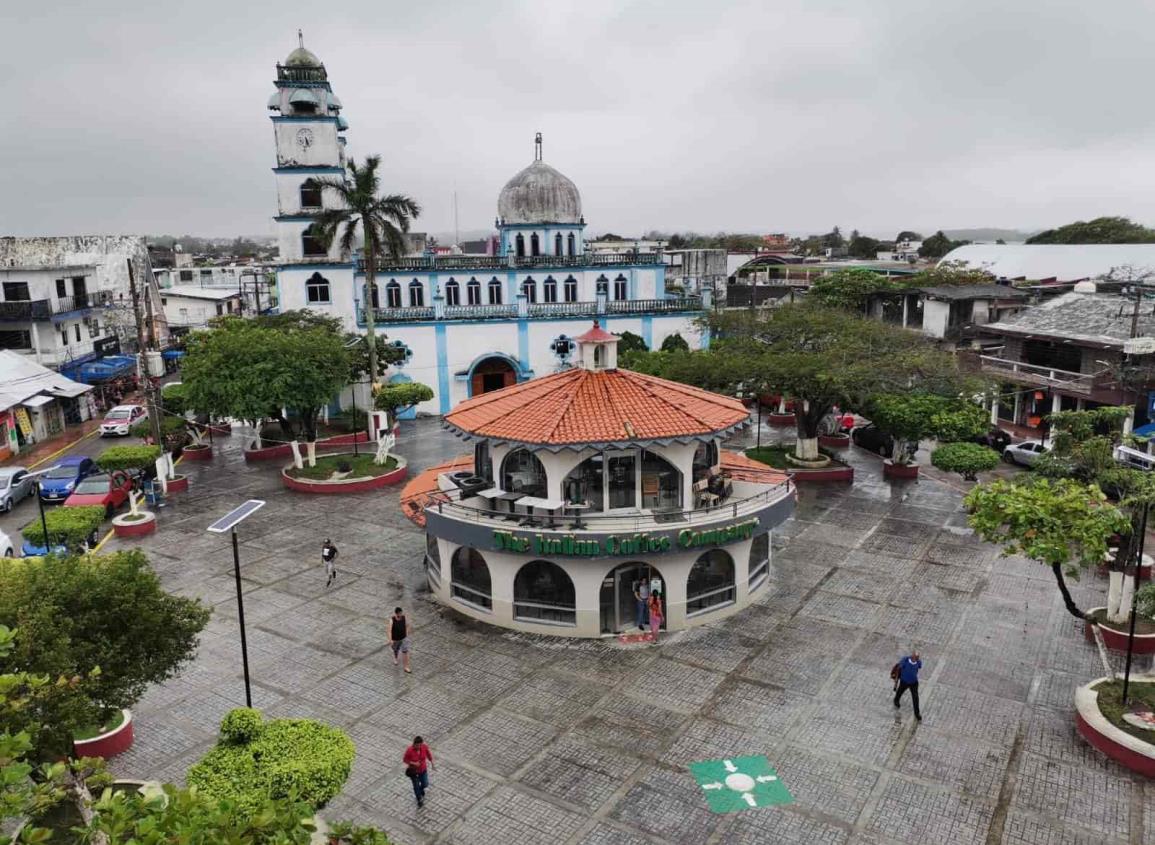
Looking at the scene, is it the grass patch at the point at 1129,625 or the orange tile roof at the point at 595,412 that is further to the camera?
the orange tile roof at the point at 595,412

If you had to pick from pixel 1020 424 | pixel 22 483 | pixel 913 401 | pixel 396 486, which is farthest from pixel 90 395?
pixel 1020 424

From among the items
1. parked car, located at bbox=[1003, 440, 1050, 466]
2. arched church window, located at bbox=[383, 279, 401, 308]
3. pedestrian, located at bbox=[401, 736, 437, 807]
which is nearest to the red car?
pedestrian, located at bbox=[401, 736, 437, 807]

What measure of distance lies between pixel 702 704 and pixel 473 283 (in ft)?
132

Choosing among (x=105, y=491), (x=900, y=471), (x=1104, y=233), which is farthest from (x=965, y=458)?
(x=1104, y=233)

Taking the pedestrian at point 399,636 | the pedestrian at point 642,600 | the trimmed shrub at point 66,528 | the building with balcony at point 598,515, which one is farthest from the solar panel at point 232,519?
the trimmed shrub at point 66,528

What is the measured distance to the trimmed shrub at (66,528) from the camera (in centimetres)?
2492

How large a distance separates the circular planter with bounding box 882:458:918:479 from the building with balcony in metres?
14.0

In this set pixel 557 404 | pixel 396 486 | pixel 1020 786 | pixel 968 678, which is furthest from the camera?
pixel 396 486

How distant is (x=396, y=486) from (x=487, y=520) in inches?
588

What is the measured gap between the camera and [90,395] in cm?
5131

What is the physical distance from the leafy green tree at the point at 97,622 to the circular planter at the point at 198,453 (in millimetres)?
26502

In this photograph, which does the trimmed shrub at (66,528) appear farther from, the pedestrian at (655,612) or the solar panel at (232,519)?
the pedestrian at (655,612)

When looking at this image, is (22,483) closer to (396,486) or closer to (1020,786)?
(396,486)

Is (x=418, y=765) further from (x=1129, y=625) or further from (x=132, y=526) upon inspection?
(x=132, y=526)
